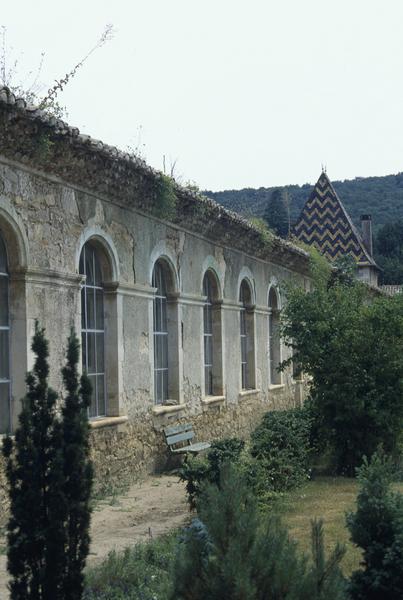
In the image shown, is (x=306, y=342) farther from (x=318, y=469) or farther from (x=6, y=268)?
(x=6, y=268)

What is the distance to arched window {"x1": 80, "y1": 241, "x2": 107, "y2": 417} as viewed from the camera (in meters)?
10.6

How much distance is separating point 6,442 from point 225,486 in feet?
3.92

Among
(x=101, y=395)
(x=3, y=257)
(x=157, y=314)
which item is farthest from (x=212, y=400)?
(x=3, y=257)

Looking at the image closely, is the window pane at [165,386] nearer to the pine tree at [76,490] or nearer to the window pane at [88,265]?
the window pane at [88,265]

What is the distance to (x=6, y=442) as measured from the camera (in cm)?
465

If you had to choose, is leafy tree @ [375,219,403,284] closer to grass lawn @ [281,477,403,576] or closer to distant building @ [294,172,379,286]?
distant building @ [294,172,379,286]

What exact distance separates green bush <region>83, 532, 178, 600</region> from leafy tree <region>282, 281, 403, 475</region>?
17.4 feet

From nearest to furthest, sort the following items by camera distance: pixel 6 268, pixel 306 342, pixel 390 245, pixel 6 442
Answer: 1. pixel 6 442
2. pixel 6 268
3. pixel 306 342
4. pixel 390 245

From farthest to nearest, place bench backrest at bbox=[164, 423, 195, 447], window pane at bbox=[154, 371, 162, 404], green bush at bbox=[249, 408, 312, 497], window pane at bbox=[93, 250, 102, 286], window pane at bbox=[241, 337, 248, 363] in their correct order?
window pane at bbox=[241, 337, 248, 363] → window pane at bbox=[154, 371, 162, 404] → bench backrest at bbox=[164, 423, 195, 447] → window pane at bbox=[93, 250, 102, 286] → green bush at bbox=[249, 408, 312, 497]

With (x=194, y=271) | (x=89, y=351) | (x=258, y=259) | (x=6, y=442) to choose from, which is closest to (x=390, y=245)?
(x=258, y=259)

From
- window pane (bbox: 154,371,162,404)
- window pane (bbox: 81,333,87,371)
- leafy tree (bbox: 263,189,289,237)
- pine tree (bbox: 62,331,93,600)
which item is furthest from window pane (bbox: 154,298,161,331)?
leafy tree (bbox: 263,189,289,237)

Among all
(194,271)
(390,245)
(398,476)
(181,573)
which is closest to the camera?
(181,573)

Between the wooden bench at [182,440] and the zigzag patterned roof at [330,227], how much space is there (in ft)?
81.6

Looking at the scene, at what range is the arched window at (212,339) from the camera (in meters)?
15.4
